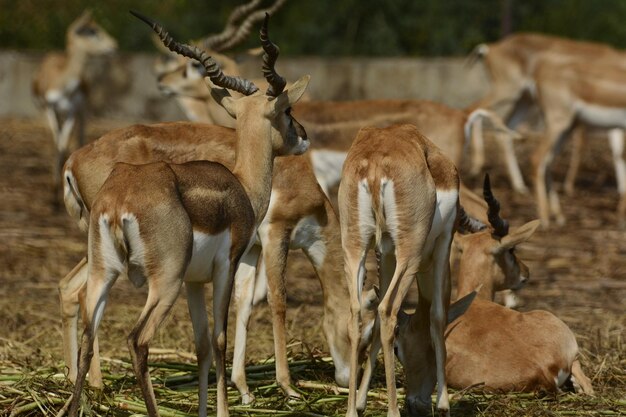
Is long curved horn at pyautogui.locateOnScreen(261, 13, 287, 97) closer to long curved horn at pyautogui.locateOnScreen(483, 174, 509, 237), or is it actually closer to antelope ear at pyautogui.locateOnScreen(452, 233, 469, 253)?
long curved horn at pyautogui.locateOnScreen(483, 174, 509, 237)

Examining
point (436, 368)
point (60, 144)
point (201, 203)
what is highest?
point (201, 203)

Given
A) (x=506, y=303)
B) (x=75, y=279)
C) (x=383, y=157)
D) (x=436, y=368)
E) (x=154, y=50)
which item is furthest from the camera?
(x=154, y=50)

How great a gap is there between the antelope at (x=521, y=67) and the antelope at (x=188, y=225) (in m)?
8.75

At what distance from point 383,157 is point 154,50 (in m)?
14.8

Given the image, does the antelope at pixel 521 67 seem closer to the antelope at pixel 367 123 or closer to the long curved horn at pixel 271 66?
the antelope at pixel 367 123

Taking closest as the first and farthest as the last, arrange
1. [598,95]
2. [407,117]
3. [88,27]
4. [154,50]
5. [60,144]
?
[407,117], [598,95], [60,144], [88,27], [154,50]

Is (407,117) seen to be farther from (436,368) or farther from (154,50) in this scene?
(154,50)

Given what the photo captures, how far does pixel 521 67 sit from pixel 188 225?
10.2 m

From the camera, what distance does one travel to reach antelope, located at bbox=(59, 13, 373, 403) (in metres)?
6.45

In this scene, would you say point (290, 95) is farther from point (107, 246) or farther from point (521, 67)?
point (521, 67)

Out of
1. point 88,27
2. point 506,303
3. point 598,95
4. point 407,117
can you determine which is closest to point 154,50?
point 88,27

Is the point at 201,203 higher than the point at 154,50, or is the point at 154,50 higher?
the point at 201,203

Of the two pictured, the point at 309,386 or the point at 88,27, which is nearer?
the point at 309,386

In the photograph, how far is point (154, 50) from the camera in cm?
1992
